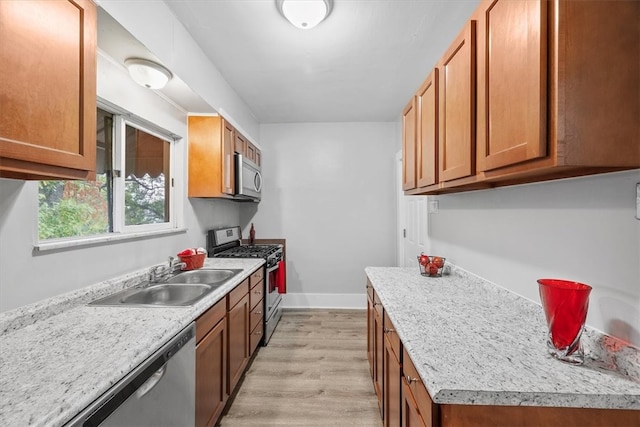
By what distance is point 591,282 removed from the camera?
3.24 feet

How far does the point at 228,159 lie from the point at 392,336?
2066 mm

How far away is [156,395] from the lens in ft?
3.44

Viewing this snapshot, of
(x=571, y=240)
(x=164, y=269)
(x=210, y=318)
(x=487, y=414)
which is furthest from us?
(x=164, y=269)

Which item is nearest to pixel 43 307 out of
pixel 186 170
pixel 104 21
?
pixel 104 21

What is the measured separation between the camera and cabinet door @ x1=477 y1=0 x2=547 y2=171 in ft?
2.65

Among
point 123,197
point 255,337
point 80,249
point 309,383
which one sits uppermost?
point 123,197

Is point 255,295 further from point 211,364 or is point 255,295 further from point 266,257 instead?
point 211,364

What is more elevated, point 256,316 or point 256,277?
point 256,277

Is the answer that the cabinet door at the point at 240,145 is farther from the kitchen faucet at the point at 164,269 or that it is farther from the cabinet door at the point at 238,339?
the cabinet door at the point at 238,339

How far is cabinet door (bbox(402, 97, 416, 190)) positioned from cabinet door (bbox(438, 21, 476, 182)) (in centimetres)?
47

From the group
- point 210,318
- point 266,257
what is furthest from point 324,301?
point 210,318

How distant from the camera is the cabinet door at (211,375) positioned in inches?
57.0

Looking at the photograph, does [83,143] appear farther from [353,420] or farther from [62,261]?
[353,420]

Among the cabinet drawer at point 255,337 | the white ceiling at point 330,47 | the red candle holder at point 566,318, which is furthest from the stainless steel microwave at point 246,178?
the red candle holder at point 566,318
